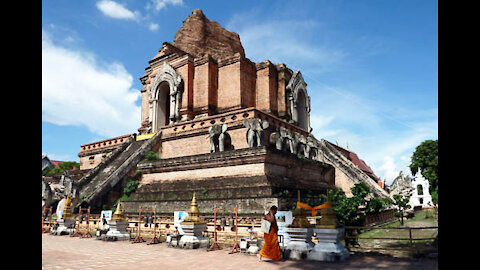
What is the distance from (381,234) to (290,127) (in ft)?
36.7

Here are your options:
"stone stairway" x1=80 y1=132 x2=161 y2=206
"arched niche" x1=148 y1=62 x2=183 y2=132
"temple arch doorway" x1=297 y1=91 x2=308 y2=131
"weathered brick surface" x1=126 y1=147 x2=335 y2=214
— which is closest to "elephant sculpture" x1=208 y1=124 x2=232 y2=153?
"weathered brick surface" x1=126 y1=147 x2=335 y2=214

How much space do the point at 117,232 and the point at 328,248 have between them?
8339 millimetres

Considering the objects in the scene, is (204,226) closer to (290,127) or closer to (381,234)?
(381,234)

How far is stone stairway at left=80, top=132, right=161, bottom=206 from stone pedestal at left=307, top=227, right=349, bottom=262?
1249cm

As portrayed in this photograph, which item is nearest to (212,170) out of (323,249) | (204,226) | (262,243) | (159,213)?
(159,213)

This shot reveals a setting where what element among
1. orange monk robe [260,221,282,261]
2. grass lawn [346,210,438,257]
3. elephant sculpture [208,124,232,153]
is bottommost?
grass lawn [346,210,438,257]

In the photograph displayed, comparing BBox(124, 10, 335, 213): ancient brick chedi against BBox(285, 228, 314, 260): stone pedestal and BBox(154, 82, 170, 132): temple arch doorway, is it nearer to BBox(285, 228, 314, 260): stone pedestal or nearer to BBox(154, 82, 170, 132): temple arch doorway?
BBox(154, 82, 170, 132): temple arch doorway

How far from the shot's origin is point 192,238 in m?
11.2

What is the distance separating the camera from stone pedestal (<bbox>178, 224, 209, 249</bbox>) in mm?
11078

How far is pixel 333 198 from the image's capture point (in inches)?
513
